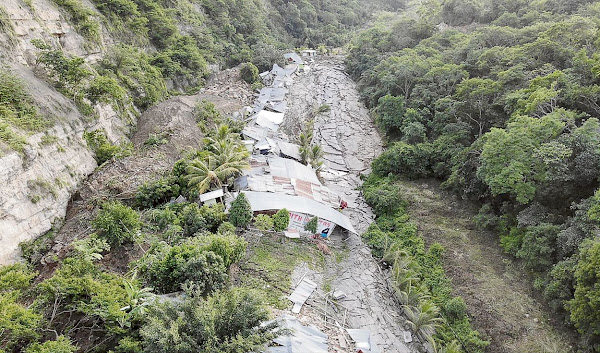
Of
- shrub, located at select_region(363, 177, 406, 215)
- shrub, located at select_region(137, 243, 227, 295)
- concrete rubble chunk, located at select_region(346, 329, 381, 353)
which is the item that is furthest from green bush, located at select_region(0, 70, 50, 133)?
shrub, located at select_region(363, 177, 406, 215)

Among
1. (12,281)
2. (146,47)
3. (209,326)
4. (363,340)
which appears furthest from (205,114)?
(209,326)

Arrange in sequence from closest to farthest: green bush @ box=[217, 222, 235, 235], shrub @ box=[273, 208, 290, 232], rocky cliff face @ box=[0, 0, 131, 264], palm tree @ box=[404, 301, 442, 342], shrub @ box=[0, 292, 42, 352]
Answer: shrub @ box=[0, 292, 42, 352] → rocky cliff face @ box=[0, 0, 131, 264] → palm tree @ box=[404, 301, 442, 342] → green bush @ box=[217, 222, 235, 235] → shrub @ box=[273, 208, 290, 232]

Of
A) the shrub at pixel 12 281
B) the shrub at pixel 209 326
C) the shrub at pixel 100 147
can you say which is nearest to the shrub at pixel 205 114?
the shrub at pixel 100 147

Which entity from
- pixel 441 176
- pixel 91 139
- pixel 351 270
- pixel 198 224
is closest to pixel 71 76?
pixel 91 139

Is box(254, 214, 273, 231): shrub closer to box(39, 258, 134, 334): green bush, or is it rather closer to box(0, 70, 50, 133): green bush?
box(39, 258, 134, 334): green bush

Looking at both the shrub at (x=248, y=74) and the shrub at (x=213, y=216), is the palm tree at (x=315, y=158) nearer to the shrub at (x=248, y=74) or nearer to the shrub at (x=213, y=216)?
the shrub at (x=213, y=216)
